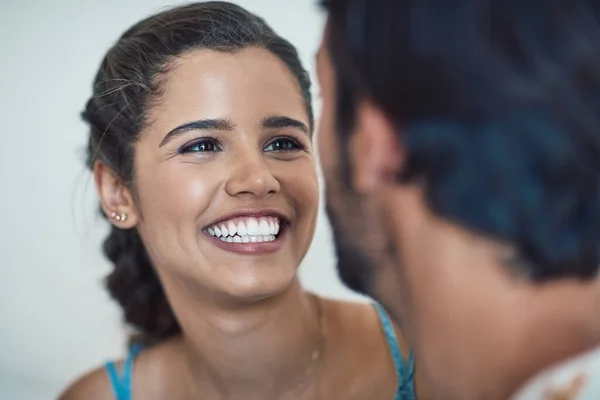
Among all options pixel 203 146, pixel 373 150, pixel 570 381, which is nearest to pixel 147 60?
pixel 203 146

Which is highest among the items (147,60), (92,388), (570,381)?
(147,60)

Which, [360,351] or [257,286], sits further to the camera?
[360,351]

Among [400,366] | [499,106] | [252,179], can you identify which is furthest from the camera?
[400,366]

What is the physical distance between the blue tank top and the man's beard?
0.26 meters

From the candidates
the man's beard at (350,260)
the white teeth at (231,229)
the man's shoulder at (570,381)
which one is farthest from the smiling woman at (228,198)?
the man's shoulder at (570,381)

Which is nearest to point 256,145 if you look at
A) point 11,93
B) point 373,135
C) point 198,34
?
point 198,34

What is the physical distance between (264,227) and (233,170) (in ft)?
0.19

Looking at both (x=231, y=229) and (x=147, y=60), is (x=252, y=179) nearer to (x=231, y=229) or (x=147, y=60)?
(x=231, y=229)

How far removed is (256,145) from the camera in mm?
664

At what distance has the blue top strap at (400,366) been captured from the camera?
28.8 inches

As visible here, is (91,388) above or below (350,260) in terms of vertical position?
below

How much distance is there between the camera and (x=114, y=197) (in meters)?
0.77

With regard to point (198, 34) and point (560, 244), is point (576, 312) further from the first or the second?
point (198, 34)

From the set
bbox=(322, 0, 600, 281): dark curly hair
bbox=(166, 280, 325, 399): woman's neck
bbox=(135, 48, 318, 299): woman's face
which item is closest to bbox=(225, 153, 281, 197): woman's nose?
bbox=(135, 48, 318, 299): woman's face
